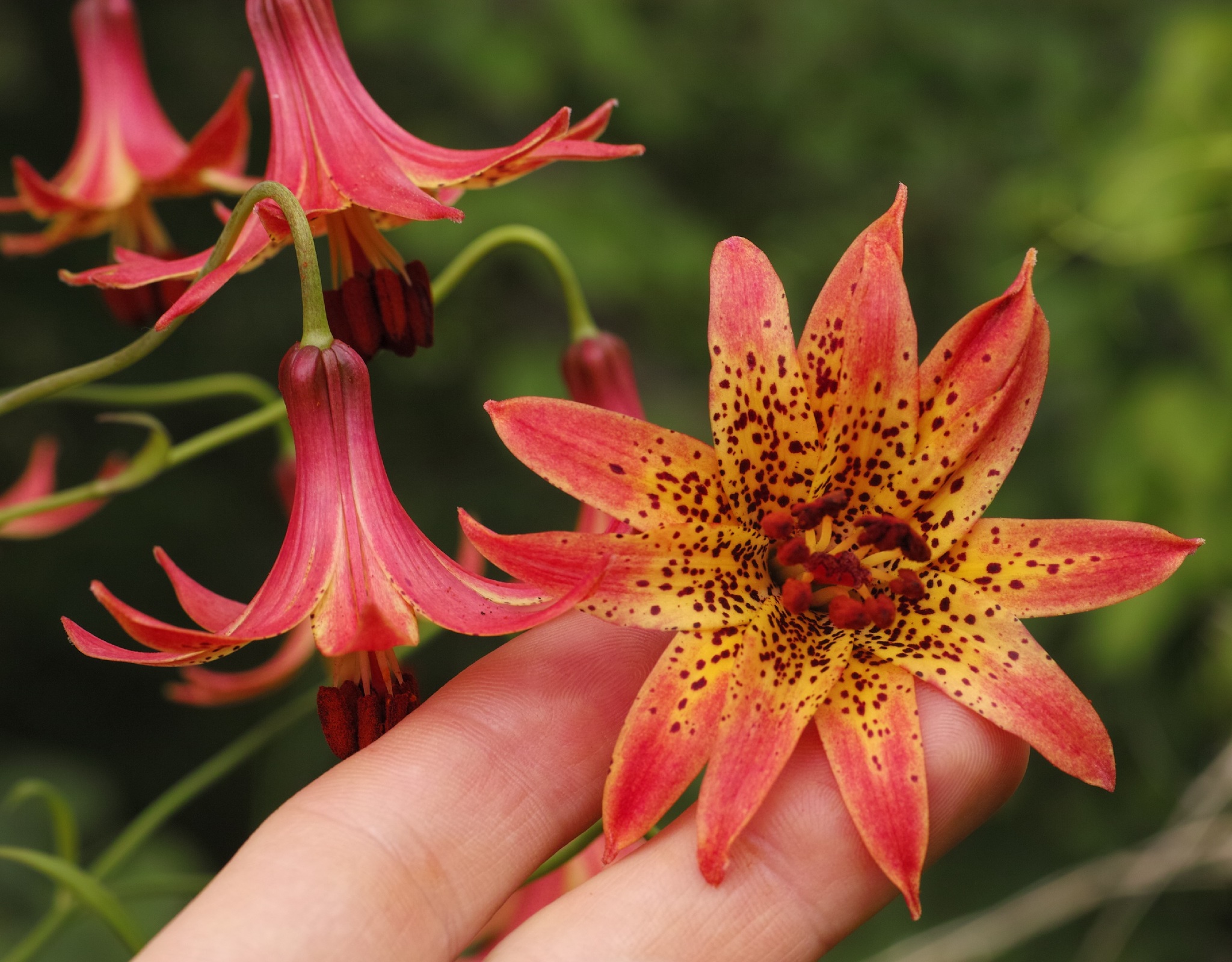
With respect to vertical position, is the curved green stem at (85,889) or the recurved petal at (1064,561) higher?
the recurved petal at (1064,561)

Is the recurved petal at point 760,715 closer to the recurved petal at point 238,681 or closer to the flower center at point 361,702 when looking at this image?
the flower center at point 361,702

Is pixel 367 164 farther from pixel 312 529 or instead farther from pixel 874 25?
pixel 874 25

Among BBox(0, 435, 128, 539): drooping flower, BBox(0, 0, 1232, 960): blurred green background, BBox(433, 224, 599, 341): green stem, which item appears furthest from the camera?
BBox(0, 0, 1232, 960): blurred green background

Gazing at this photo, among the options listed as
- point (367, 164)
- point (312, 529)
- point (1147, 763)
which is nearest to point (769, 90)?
point (1147, 763)

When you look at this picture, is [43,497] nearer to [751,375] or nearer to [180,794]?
[180,794]

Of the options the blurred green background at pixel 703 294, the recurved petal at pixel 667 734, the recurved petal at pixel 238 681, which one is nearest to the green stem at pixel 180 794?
the recurved petal at pixel 238 681

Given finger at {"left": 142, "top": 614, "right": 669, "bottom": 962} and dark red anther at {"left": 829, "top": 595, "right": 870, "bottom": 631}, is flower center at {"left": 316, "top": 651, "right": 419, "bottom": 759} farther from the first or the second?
dark red anther at {"left": 829, "top": 595, "right": 870, "bottom": 631}

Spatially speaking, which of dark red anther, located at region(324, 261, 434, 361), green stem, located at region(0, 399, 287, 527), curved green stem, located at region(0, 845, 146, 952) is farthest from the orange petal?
curved green stem, located at region(0, 845, 146, 952)
